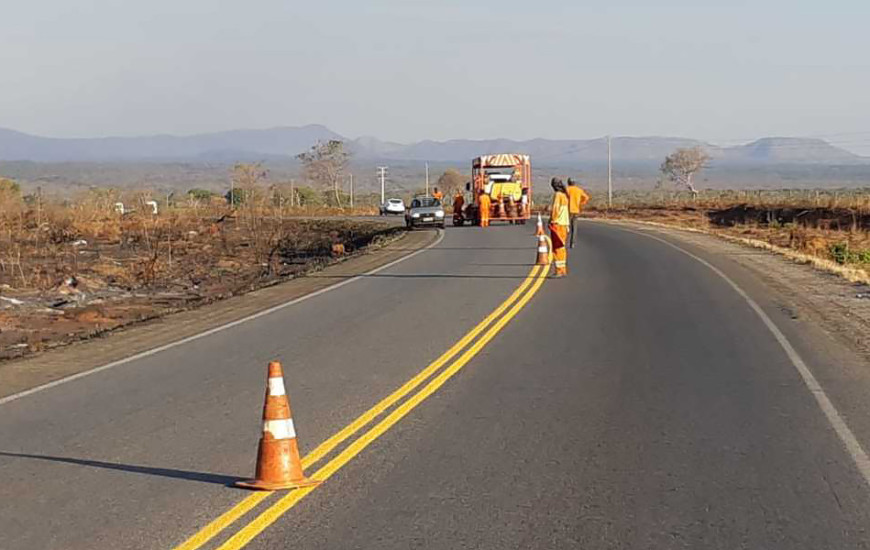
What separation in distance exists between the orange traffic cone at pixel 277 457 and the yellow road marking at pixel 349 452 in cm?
11

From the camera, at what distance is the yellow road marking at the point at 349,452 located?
6.64 m

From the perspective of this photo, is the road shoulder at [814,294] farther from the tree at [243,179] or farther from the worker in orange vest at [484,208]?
the tree at [243,179]

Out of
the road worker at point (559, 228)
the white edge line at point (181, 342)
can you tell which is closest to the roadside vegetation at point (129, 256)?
the white edge line at point (181, 342)

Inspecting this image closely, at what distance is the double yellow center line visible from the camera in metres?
6.68

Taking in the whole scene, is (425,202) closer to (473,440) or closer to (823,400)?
(823,400)

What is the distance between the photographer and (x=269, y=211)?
2724 inches

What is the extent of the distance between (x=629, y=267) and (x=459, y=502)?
19.1m

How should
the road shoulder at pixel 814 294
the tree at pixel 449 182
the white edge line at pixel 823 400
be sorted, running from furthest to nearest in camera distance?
the tree at pixel 449 182, the road shoulder at pixel 814 294, the white edge line at pixel 823 400

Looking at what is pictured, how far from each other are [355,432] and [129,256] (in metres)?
32.3

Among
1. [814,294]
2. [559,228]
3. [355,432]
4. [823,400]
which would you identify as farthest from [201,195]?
[355,432]

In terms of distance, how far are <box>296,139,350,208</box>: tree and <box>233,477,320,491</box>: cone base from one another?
12964 centimetres

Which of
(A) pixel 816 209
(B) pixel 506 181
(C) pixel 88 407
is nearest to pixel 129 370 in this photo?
(C) pixel 88 407

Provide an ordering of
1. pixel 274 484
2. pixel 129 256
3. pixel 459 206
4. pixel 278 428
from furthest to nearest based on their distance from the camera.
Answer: pixel 459 206
pixel 129 256
pixel 278 428
pixel 274 484

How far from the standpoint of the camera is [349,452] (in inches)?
338
